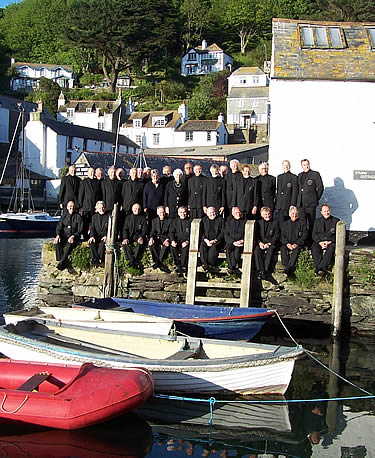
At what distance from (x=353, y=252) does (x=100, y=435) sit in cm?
728

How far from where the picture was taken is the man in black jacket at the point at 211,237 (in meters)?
12.8

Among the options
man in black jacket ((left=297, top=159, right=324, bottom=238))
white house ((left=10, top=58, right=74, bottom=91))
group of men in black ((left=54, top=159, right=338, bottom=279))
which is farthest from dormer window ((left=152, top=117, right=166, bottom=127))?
man in black jacket ((left=297, top=159, right=324, bottom=238))

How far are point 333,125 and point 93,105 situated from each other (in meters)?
68.3

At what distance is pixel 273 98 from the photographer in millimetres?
16250

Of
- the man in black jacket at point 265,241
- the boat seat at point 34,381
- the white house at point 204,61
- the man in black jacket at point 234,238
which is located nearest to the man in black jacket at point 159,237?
the man in black jacket at point 234,238

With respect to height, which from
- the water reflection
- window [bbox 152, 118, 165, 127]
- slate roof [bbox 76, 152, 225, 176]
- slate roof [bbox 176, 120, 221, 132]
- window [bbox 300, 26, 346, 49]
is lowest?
the water reflection

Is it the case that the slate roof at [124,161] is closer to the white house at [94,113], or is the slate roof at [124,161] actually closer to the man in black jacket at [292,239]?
the white house at [94,113]

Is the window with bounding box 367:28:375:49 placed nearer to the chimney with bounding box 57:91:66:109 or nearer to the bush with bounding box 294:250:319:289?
the bush with bounding box 294:250:319:289

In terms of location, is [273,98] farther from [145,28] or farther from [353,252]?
[145,28]

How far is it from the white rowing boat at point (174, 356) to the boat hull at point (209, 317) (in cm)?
131

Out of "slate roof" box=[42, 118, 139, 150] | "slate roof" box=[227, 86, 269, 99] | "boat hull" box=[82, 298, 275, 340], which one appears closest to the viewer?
Answer: "boat hull" box=[82, 298, 275, 340]

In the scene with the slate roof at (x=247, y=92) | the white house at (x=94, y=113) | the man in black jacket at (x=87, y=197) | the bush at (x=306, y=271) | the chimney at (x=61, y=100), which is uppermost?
the slate roof at (x=247, y=92)

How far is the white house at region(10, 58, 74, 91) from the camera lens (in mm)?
97500

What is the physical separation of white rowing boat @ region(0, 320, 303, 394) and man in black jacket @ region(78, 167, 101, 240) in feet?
14.5
